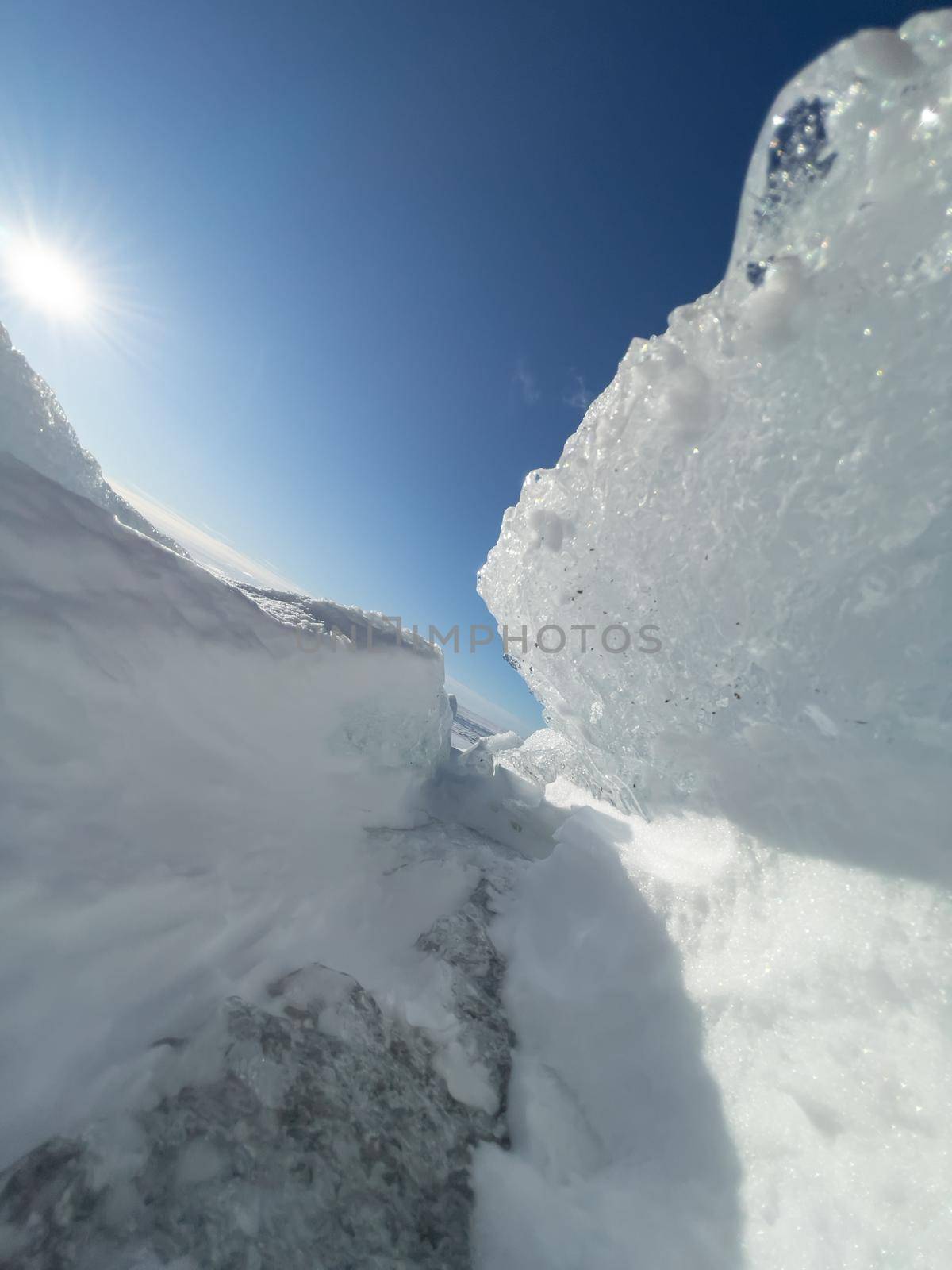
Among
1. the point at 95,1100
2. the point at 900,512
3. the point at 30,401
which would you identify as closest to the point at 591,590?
the point at 900,512

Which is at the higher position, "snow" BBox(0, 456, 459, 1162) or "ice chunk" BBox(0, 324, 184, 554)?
"ice chunk" BBox(0, 324, 184, 554)

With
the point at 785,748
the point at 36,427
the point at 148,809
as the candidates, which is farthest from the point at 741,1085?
the point at 36,427

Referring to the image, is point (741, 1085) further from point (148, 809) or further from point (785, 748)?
point (148, 809)

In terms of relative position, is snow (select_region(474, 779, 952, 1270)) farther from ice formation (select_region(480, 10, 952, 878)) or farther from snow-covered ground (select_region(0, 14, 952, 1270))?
ice formation (select_region(480, 10, 952, 878))

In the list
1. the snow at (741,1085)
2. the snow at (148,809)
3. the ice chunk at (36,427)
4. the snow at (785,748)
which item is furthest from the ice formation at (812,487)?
the ice chunk at (36,427)

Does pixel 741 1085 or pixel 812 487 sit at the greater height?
pixel 812 487

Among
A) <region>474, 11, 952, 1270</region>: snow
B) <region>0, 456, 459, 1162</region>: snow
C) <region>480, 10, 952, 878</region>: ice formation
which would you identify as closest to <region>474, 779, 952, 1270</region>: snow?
<region>474, 11, 952, 1270</region>: snow
